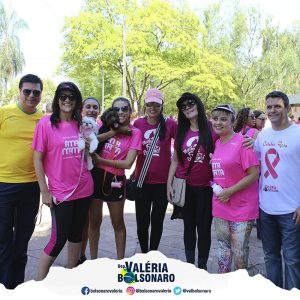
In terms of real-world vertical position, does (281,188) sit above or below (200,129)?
below

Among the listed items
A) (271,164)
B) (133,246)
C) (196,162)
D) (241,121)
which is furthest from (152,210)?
(241,121)

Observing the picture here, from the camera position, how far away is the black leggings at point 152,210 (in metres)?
4.18

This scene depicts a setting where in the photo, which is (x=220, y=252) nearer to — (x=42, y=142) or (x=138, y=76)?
(x=42, y=142)

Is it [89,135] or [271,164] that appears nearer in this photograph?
[271,164]

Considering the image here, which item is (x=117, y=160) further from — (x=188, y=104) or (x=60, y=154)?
(x=188, y=104)

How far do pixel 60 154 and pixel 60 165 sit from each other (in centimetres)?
9

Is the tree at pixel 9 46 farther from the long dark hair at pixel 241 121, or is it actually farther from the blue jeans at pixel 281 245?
the blue jeans at pixel 281 245

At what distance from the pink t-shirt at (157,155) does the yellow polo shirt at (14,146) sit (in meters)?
1.23

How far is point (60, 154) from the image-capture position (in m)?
3.26

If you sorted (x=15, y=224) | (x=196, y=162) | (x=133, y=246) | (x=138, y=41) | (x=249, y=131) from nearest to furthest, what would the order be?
(x=15, y=224)
(x=196, y=162)
(x=133, y=246)
(x=249, y=131)
(x=138, y=41)

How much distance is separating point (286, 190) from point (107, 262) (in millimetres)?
1486

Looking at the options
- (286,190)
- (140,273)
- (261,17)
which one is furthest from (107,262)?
(261,17)

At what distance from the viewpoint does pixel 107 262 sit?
239 centimetres

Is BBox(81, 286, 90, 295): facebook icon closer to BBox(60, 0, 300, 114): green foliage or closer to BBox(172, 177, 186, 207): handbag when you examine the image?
BBox(172, 177, 186, 207): handbag
